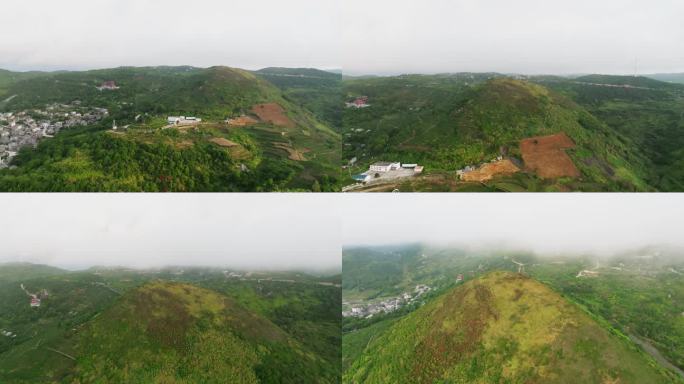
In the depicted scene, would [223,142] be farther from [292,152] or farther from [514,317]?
[514,317]

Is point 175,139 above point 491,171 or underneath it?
above

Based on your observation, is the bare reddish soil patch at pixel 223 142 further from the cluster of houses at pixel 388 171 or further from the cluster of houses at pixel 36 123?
the cluster of houses at pixel 36 123

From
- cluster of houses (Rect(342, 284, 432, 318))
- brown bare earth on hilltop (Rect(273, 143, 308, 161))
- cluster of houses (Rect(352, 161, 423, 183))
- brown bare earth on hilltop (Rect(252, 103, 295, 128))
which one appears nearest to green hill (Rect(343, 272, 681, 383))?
cluster of houses (Rect(342, 284, 432, 318))

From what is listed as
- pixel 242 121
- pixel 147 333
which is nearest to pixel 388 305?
pixel 242 121

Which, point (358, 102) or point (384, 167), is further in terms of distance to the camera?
point (358, 102)

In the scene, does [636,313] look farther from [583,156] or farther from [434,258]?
[434,258]

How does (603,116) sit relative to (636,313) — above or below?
above

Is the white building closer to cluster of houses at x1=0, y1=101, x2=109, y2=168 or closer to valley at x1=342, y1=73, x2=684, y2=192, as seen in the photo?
valley at x1=342, y1=73, x2=684, y2=192

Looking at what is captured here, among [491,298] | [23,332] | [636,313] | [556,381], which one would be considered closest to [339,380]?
[491,298]
